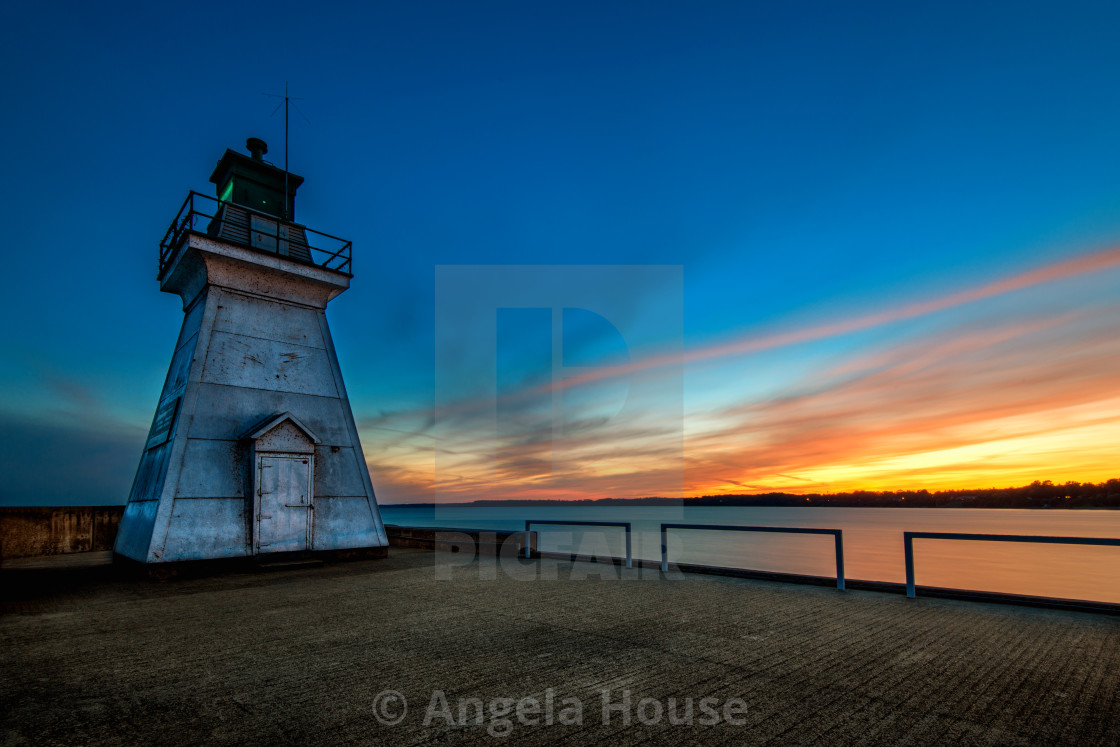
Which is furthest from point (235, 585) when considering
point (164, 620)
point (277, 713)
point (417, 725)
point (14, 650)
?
point (417, 725)

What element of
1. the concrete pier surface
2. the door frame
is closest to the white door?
the door frame

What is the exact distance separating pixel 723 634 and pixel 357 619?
153 inches

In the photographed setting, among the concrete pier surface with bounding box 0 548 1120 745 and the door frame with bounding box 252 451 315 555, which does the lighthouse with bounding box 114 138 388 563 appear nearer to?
the door frame with bounding box 252 451 315 555

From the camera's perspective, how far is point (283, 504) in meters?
10.6

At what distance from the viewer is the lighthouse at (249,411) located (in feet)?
32.2

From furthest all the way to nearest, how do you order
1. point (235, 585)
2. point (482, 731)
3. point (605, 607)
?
point (235, 585)
point (605, 607)
point (482, 731)

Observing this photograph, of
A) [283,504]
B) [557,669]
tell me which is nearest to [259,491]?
[283,504]

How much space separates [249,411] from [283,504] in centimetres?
196

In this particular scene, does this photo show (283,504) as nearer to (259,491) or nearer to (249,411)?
(259,491)

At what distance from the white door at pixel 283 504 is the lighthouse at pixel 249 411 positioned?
0.06 feet

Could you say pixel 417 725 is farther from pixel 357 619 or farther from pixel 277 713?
pixel 357 619

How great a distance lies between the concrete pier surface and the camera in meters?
3.17

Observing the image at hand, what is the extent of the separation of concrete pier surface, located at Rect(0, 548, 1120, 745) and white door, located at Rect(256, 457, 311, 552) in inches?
117

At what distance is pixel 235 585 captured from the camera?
27.9ft
